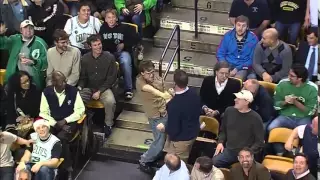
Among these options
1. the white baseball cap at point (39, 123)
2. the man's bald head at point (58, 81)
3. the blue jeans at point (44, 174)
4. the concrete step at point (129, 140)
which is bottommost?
the concrete step at point (129, 140)

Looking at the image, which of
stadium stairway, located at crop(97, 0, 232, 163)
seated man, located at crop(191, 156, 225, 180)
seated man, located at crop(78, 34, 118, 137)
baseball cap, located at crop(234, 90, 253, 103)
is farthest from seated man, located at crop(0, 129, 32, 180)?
baseball cap, located at crop(234, 90, 253, 103)

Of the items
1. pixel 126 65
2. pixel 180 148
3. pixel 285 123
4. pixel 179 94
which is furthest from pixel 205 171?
pixel 126 65

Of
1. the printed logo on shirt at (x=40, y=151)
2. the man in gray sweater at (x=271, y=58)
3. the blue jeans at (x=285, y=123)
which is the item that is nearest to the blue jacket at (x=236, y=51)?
the man in gray sweater at (x=271, y=58)

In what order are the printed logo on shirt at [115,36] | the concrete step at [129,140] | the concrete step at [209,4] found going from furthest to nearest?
the concrete step at [209,4], the printed logo on shirt at [115,36], the concrete step at [129,140]

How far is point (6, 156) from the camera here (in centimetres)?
766

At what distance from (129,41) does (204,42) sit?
3.72 ft

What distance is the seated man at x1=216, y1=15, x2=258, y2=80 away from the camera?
8094mm

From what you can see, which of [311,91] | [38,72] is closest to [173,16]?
[38,72]

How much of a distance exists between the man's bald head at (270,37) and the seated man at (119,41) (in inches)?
61.0

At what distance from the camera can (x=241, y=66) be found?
817cm

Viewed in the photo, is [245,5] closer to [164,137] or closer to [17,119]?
[164,137]

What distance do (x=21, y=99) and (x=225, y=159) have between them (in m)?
2.31

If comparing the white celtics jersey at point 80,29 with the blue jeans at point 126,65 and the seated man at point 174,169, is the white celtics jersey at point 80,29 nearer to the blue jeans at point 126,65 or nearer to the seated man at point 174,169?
the blue jeans at point 126,65

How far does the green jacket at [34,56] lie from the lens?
839 centimetres
